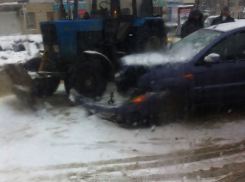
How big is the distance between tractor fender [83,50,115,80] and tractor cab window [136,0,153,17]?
197 cm

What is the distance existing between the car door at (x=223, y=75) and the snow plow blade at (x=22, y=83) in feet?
11.2

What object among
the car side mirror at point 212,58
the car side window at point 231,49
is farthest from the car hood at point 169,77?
the car side window at point 231,49

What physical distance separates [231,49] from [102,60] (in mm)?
2844

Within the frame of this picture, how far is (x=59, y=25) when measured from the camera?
24.7ft

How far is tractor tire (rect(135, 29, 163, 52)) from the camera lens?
28.5ft

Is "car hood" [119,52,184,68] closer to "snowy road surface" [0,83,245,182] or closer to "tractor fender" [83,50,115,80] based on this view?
"tractor fender" [83,50,115,80]

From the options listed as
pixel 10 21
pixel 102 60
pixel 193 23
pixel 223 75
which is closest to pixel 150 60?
pixel 102 60

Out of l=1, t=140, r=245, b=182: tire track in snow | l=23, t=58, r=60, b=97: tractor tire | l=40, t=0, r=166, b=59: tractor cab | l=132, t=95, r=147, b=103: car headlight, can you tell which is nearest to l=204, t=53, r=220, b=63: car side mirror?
l=132, t=95, r=147, b=103: car headlight

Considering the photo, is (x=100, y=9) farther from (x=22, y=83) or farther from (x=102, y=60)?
(x=22, y=83)

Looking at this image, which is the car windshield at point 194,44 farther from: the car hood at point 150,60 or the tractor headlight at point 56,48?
the tractor headlight at point 56,48

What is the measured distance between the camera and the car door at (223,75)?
5590 mm

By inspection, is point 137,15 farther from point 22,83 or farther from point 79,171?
point 79,171

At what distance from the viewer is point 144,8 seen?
8.70m

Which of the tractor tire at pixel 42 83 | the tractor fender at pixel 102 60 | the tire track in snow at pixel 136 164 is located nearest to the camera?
the tire track in snow at pixel 136 164
